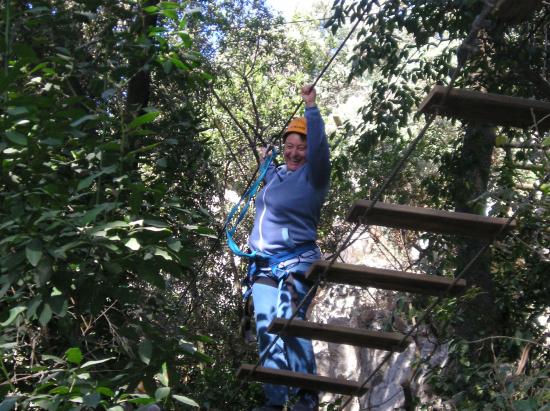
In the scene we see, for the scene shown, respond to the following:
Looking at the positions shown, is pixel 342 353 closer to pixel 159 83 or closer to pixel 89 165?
pixel 159 83

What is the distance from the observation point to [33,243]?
3.43 m

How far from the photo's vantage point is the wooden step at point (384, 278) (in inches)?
164

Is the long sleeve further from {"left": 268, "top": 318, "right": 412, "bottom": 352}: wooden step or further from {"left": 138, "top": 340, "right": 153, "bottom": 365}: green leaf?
{"left": 138, "top": 340, "right": 153, "bottom": 365}: green leaf

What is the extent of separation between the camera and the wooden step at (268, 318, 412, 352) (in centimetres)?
439

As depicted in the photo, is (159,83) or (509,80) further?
(159,83)

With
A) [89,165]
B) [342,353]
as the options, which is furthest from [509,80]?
[342,353]

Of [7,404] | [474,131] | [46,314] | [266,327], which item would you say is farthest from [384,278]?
[474,131]

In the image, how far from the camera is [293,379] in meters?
4.52

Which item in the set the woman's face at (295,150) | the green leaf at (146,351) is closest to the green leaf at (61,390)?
the green leaf at (146,351)

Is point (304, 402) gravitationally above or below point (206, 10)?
below

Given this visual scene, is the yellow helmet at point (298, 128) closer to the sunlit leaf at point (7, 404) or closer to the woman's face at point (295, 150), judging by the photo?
the woman's face at point (295, 150)

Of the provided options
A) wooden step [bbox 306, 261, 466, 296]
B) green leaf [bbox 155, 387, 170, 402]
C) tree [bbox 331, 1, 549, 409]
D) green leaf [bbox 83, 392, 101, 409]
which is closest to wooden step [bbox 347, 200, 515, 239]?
wooden step [bbox 306, 261, 466, 296]

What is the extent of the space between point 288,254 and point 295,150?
549 millimetres

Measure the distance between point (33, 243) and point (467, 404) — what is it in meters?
2.76
